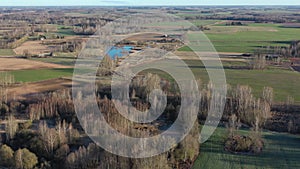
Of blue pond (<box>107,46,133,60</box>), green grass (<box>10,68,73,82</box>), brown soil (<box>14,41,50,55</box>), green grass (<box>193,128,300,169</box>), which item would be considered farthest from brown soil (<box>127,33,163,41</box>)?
green grass (<box>193,128,300,169</box>)

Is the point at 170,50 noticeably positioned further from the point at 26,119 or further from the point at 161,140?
the point at 161,140

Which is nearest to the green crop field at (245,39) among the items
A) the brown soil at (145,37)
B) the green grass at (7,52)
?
the brown soil at (145,37)

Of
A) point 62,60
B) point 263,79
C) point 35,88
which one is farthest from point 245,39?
point 35,88

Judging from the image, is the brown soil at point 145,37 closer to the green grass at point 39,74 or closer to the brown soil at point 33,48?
the brown soil at point 33,48

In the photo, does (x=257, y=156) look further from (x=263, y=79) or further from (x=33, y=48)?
(x=33, y=48)

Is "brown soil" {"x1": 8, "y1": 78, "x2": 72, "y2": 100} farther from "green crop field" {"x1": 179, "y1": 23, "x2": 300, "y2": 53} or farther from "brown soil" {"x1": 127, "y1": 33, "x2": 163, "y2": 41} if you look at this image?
"brown soil" {"x1": 127, "y1": 33, "x2": 163, "y2": 41}
